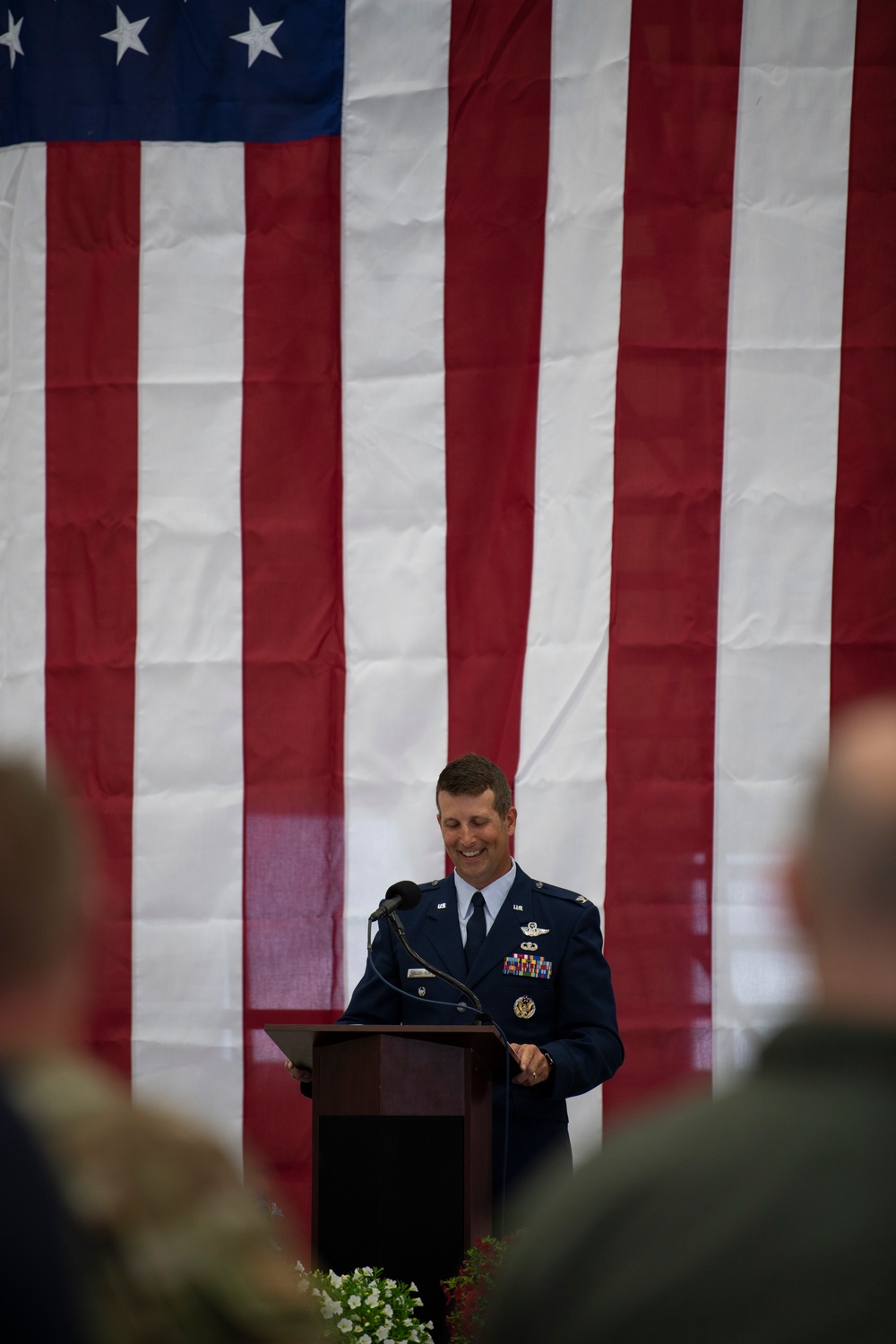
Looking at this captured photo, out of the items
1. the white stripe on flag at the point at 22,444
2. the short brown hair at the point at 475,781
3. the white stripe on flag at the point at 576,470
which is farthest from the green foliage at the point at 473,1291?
the white stripe on flag at the point at 22,444

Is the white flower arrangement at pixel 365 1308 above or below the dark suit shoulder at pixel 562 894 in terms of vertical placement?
below

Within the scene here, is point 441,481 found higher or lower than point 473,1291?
higher

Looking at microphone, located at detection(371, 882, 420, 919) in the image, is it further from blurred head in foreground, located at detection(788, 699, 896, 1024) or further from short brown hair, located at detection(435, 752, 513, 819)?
blurred head in foreground, located at detection(788, 699, 896, 1024)

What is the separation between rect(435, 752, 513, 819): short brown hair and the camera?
3.32 meters

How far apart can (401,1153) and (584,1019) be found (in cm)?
66

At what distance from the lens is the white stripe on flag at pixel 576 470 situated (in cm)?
420

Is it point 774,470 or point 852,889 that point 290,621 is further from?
point 852,889

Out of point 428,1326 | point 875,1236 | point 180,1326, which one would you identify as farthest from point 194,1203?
point 428,1326

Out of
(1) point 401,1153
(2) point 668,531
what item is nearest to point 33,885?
(1) point 401,1153

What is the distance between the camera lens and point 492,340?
4.44m

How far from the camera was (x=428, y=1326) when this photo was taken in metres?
2.37

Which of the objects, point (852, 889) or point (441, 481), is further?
point (441, 481)

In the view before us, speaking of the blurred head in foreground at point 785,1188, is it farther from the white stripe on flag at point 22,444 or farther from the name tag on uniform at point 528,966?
the white stripe on flag at point 22,444

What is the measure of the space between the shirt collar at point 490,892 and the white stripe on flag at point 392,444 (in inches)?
31.5
